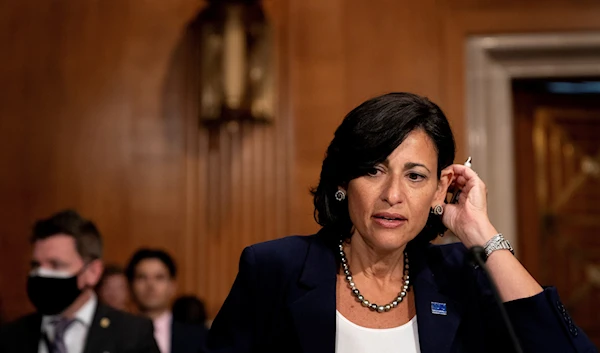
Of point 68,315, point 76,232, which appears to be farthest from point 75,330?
point 76,232

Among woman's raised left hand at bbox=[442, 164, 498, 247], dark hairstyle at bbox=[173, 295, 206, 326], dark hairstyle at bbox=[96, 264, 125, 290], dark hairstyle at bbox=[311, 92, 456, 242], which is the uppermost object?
dark hairstyle at bbox=[311, 92, 456, 242]

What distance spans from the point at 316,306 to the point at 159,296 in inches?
116

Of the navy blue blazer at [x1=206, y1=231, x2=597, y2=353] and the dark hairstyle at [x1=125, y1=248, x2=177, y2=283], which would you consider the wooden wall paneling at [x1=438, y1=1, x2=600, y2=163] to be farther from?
the navy blue blazer at [x1=206, y1=231, x2=597, y2=353]

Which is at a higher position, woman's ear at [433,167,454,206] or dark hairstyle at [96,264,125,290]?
woman's ear at [433,167,454,206]

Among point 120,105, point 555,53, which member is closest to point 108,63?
point 120,105

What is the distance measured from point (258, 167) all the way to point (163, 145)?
63 cm

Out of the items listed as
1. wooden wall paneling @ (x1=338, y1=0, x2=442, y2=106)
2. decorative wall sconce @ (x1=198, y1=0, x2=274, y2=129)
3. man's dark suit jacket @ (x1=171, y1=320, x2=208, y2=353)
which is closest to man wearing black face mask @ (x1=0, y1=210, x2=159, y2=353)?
man's dark suit jacket @ (x1=171, y1=320, x2=208, y2=353)

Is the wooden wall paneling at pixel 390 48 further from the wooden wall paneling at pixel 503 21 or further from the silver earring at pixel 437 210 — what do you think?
the silver earring at pixel 437 210

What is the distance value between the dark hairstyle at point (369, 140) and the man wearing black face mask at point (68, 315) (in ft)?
4.57

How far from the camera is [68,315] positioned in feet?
12.3

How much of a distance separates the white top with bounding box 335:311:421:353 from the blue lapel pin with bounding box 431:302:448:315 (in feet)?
0.25

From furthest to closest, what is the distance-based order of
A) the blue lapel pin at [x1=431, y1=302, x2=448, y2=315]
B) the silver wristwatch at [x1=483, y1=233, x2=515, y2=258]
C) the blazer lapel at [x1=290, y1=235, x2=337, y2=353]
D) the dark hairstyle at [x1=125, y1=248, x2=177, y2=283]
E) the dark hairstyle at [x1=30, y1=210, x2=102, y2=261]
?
the dark hairstyle at [x1=125, y1=248, x2=177, y2=283], the dark hairstyle at [x1=30, y1=210, x2=102, y2=261], the silver wristwatch at [x1=483, y1=233, x2=515, y2=258], the blue lapel pin at [x1=431, y1=302, x2=448, y2=315], the blazer lapel at [x1=290, y1=235, x2=337, y2=353]

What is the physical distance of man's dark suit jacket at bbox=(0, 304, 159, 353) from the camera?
363 centimetres

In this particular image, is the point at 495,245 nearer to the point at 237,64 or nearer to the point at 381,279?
the point at 381,279
